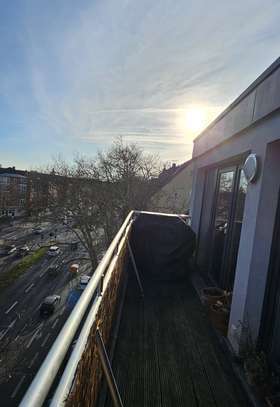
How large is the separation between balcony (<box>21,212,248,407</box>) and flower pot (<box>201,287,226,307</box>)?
0.55 feet

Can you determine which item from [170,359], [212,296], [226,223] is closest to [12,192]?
[226,223]

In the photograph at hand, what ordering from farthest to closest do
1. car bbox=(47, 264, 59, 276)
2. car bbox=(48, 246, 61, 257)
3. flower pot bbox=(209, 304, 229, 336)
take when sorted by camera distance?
car bbox=(48, 246, 61, 257)
car bbox=(47, 264, 59, 276)
flower pot bbox=(209, 304, 229, 336)

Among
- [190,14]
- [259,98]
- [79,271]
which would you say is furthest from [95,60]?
[79,271]

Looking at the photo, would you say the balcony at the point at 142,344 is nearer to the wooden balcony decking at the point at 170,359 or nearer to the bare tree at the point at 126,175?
the wooden balcony decking at the point at 170,359

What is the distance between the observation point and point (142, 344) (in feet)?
7.56

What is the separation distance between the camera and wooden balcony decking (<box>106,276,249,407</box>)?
1.79 metres

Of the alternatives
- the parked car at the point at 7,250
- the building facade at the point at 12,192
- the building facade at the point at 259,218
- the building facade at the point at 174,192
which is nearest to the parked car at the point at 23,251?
the parked car at the point at 7,250

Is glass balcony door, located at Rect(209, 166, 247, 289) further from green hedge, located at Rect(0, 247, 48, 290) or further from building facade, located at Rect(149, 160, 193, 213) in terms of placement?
green hedge, located at Rect(0, 247, 48, 290)

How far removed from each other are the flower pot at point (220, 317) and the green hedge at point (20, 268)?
14551 millimetres

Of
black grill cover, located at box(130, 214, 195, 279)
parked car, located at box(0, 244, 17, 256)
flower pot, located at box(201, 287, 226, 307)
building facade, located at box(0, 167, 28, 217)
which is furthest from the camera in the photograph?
building facade, located at box(0, 167, 28, 217)

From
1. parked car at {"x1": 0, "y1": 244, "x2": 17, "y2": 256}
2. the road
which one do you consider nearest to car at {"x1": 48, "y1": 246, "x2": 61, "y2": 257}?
the road

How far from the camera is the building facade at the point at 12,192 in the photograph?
21575 mm

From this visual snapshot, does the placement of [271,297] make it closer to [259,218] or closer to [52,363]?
[259,218]

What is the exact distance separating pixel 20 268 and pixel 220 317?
17.1 meters
